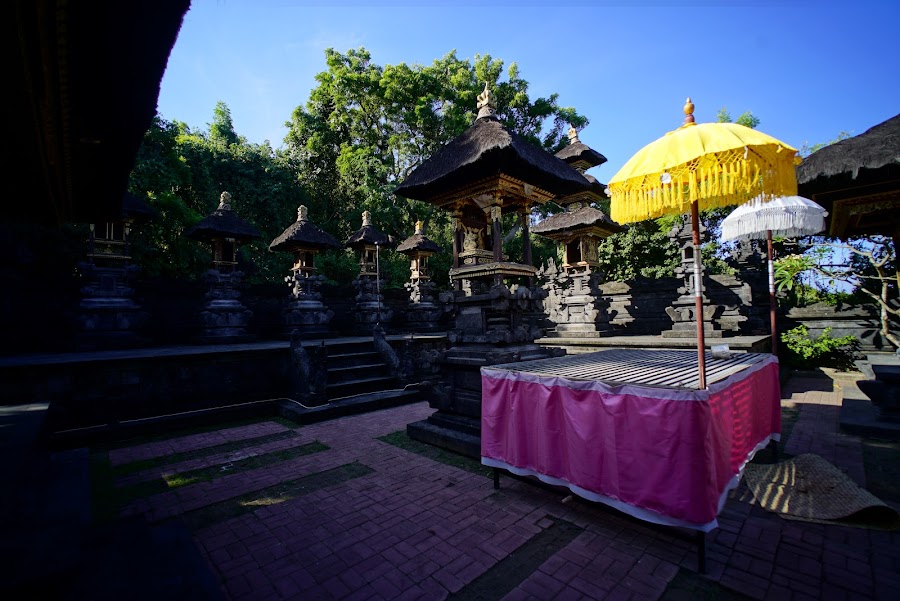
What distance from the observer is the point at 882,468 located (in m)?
4.59

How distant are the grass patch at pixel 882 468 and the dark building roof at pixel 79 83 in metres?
7.60

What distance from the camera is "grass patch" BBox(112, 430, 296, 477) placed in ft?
17.4

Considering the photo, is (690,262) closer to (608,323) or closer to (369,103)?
(608,323)

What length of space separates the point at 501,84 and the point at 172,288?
71.4 ft

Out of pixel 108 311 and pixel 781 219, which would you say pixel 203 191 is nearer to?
pixel 108 311

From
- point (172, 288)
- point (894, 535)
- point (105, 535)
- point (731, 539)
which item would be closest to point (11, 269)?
point (172, 288)

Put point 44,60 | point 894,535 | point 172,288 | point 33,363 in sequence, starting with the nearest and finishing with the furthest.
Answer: point 44,60
point 894,535
point 33,363
point 172,288

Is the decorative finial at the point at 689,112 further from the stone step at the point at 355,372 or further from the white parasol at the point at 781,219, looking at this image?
the stone step at the point at 355,372

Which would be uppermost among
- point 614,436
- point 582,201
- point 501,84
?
point 501,84

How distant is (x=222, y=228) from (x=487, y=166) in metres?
8.99

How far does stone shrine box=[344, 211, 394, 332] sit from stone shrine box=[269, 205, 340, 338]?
71.5 inches

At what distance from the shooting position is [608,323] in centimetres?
1419

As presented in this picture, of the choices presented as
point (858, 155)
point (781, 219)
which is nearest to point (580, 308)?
point (781, 219)

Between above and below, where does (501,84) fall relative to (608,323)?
above
